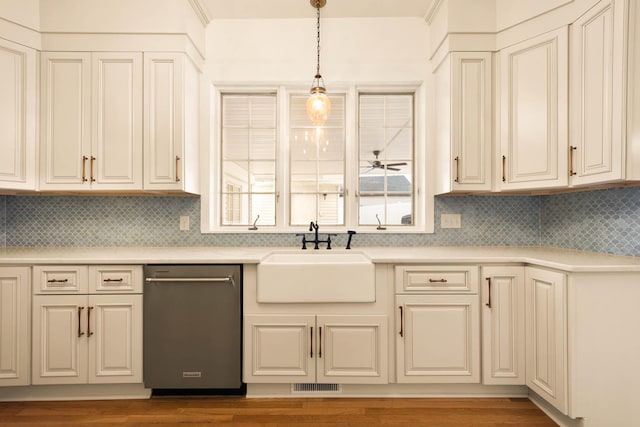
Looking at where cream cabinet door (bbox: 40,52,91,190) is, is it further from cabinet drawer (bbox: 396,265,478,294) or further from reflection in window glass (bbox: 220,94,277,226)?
cabinet drawer (bbox: 396,265,478,294)

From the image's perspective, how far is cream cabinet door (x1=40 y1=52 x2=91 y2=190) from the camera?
2.37 meters

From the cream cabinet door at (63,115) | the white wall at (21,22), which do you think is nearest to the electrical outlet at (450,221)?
the cream cabinet door at (63,115)

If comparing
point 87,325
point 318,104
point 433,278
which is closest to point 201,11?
point 318,104

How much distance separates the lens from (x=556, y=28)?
209 cm

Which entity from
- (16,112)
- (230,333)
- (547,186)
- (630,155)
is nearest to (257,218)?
(230,333)

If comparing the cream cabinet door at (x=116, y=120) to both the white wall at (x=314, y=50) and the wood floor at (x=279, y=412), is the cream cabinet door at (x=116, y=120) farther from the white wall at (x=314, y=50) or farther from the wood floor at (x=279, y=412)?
the wood floor at (x=279, y=412)

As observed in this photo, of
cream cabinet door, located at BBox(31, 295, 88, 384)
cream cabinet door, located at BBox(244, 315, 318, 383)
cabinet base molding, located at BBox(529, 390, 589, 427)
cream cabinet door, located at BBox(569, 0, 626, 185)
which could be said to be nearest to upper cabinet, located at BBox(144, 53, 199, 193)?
cream cabinet door, located at BBox(31, 295, 88, 384)

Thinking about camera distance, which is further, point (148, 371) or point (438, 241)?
point (438, 241)

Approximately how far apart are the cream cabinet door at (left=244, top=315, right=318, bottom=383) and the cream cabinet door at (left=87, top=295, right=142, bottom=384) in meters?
0.68

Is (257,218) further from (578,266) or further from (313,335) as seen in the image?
(578,266)

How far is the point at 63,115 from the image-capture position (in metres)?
2.38

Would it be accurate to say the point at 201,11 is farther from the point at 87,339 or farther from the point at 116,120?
the point at 87,339

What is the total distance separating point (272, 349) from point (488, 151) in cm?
197

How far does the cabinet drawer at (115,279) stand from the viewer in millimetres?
2127
